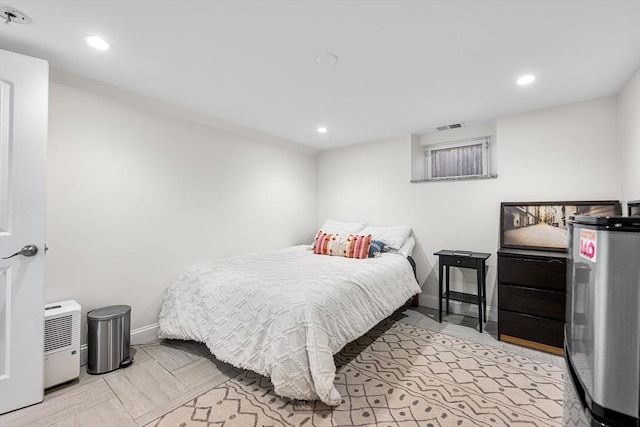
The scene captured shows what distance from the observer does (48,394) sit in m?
1.93

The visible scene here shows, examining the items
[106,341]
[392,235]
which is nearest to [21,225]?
[106,341]

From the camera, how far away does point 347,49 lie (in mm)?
1891

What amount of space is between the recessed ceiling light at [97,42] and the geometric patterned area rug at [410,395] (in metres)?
2.41

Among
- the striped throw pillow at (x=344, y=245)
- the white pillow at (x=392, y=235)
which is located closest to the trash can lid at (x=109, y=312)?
the striped throw pillow at (x=344, y=245)

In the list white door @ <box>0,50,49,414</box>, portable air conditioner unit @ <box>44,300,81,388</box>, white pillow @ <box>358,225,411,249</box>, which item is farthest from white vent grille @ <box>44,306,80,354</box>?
white pillow @ <box>358,225,411,249</box>

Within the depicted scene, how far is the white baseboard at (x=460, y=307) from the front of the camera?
128 inches

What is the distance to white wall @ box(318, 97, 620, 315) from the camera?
Result: 107 inches

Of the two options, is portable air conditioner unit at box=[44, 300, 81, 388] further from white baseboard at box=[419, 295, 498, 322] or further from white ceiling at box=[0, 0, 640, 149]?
white baseboard at box=[419, 295, 498, 322]

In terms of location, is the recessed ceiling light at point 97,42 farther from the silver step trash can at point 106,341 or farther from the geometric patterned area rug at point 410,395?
the geometric patterned area rug at point 410,395

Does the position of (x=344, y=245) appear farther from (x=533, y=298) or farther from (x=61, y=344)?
(x=61, y=344)

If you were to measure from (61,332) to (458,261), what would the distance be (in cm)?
356

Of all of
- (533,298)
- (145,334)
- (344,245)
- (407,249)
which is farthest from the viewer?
(407,249)

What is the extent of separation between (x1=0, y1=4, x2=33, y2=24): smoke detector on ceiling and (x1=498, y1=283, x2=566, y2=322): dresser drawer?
4.05 metres

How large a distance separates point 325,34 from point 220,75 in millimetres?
992
